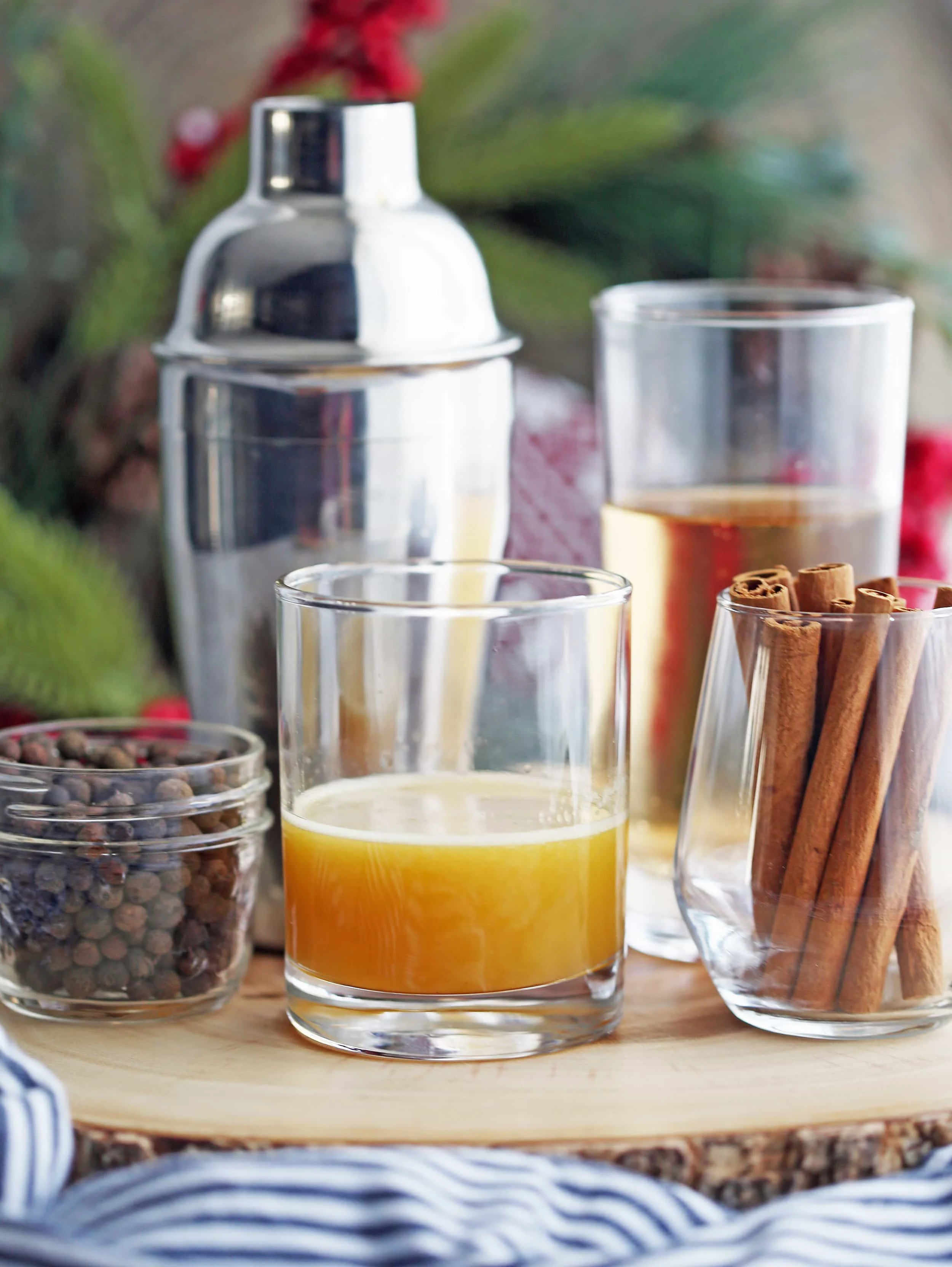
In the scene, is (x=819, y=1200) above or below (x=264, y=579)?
below

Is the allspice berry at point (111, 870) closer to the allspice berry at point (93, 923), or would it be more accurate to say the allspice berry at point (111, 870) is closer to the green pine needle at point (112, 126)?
the allspice berry at point (93, 923)

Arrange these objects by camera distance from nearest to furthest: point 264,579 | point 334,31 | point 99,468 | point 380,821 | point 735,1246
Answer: point 735,1246, point 380,821, point 264,579, point 334,31, point 99,468

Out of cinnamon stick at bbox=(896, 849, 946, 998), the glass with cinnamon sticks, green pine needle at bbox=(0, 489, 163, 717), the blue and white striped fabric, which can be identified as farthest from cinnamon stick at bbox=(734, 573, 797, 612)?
green pine needle at bbox=(0, 489, 163, 717)

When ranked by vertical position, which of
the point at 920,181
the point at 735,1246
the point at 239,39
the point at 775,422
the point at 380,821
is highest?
the point at 239,39

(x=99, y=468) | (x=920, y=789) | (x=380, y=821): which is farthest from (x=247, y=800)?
(x=99, y=468)

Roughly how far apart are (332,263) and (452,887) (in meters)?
0.29

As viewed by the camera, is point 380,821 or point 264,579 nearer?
point 380,821

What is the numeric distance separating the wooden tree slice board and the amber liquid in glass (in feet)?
0.37

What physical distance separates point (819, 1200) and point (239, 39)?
3.50ft

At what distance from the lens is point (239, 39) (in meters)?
1.35

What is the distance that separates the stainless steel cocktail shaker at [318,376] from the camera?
2.46 ft

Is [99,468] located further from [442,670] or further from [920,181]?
[920,181]

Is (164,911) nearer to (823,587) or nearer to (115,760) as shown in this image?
(115,760)

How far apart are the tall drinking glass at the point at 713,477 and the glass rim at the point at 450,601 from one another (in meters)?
0.04
